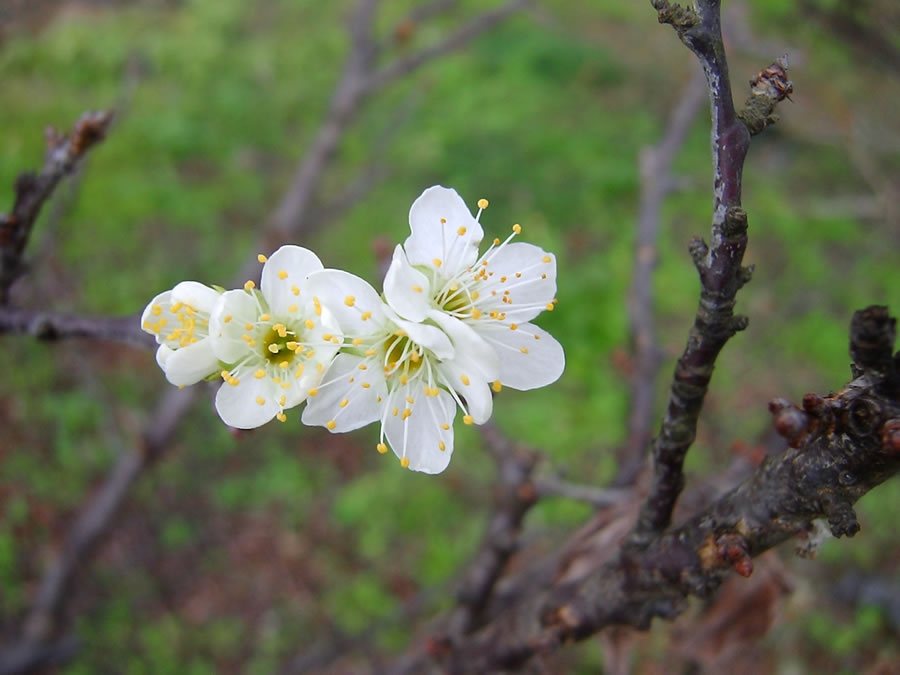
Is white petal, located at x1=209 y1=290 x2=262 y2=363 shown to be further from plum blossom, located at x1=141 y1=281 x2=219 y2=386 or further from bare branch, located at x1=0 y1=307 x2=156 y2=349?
bare branch, located at x1=0 y1=307 x2=156 y2=349

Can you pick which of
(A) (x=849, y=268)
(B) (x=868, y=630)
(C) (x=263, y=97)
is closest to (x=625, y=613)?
(B) (x=868, y=630)

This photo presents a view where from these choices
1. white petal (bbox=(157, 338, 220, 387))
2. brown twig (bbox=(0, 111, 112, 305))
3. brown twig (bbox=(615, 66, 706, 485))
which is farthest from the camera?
brown twig (bbox=(615, 66, 706, 485))

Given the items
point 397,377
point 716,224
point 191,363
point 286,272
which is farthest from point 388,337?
point 716,224

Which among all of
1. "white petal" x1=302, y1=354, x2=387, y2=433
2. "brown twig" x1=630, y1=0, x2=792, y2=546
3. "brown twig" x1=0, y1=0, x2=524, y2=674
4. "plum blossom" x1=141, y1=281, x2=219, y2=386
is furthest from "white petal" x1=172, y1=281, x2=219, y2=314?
"brown twig" x1=0, y1=0, x2=524, y2=674

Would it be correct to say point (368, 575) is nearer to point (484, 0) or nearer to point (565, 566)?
point (565, 566)

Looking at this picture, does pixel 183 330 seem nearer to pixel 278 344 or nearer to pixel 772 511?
pixel 278 344

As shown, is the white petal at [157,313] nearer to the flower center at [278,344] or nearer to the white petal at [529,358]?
the flower center at [278,344]
